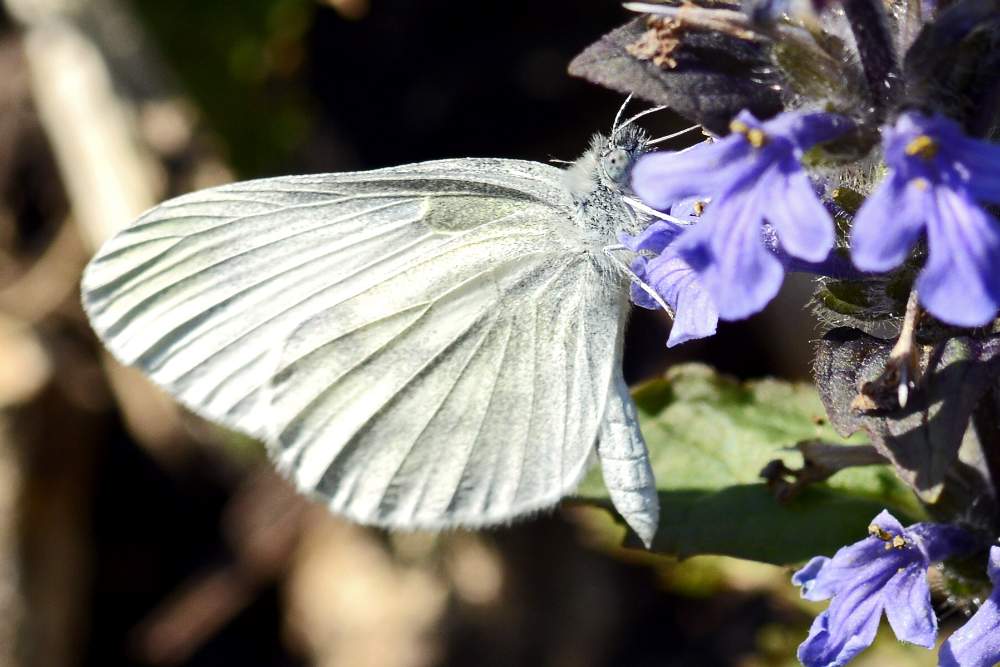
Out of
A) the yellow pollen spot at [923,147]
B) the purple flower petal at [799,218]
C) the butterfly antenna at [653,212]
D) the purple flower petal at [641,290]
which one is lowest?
the purple flower petal at [641,290]

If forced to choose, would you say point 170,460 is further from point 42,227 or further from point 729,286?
point 729,286

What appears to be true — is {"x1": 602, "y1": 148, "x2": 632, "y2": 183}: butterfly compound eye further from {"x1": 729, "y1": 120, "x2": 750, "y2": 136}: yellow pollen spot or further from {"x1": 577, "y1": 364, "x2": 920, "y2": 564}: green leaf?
{"x1": 729, "y1": 120, "x2": 750, "y2": 136}: yellow pollen spot

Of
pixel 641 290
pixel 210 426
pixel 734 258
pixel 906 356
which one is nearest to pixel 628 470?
pixel 641 290

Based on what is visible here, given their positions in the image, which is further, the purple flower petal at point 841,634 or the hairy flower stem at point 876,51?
the purple flower petal at point 841,634

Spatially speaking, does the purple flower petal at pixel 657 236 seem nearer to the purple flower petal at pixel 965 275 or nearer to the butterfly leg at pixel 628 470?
the butterfly leg at pixel 628 470

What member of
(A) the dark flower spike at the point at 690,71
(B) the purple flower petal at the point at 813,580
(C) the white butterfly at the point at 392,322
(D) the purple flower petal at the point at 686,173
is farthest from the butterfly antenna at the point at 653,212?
(B) the purple flower petal at the point at 813,580

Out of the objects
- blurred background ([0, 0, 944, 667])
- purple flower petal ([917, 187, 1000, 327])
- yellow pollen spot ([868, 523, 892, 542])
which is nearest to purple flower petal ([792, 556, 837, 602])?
yellow pollen spot ([868, 523, 892, 542])
